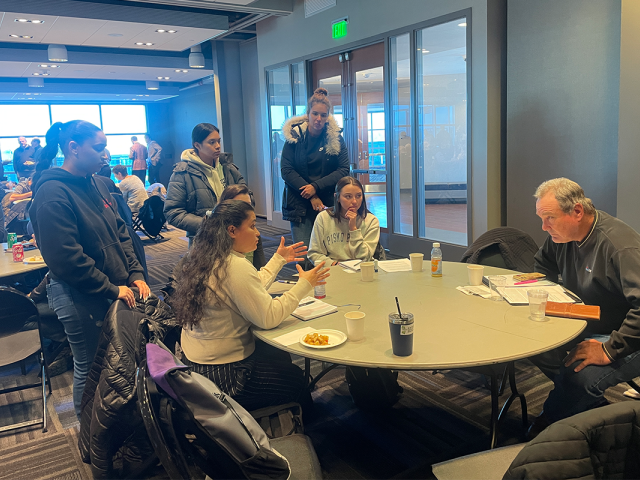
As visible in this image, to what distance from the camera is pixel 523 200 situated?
4.80 m

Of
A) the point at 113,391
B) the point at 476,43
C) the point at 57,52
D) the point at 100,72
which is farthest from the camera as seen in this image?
the point at 100,72

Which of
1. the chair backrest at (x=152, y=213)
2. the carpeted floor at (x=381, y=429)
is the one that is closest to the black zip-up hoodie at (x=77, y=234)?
the carpeted floor at (x=381, y=429)

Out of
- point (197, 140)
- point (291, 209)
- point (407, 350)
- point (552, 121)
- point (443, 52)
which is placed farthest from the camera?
point (443, 52)

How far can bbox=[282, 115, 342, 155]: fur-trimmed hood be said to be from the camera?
13.3ft

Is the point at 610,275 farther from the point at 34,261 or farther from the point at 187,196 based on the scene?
the point at 34,261

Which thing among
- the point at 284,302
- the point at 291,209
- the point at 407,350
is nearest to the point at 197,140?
the point at 291,209

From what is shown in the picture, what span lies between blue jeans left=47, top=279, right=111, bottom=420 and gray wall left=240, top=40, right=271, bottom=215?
6.97 metres

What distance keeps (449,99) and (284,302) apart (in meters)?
4.03

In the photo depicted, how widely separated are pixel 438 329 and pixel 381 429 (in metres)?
0.87

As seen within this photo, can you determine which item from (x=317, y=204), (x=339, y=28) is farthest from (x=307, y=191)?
(x=339, y=28)

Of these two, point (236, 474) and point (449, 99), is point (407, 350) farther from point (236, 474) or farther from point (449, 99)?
point (449, 99)

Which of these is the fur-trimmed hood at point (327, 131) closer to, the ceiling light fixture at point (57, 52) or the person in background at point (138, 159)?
the ceiling light fixture at point (57, 52)

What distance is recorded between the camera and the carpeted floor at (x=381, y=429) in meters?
2.27

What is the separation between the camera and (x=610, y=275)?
2047 millimetres
